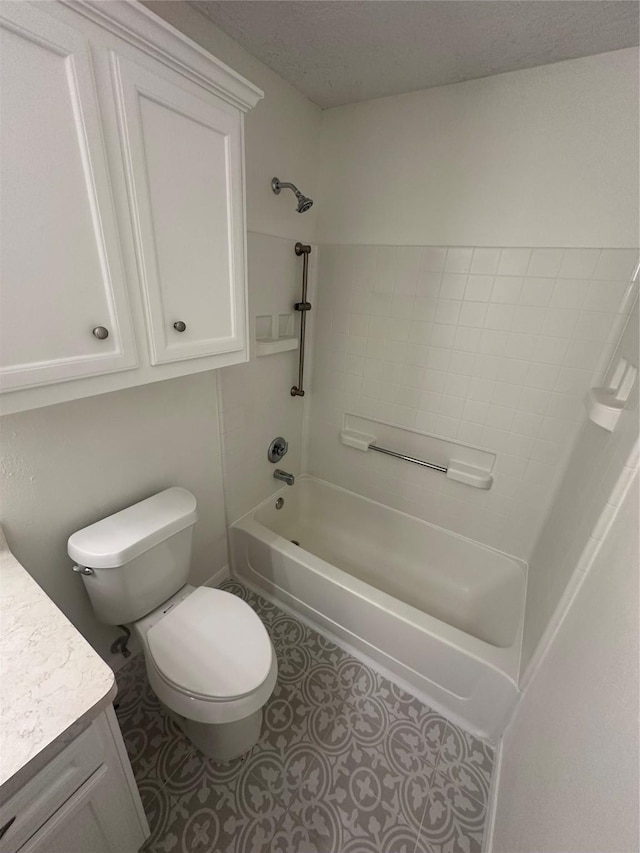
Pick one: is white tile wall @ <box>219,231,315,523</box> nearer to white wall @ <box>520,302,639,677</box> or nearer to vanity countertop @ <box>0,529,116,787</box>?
vanity countertop @ <box>0,529,116,787</box>

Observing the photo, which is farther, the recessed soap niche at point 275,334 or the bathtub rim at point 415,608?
the recessed soap niche at point 275,334

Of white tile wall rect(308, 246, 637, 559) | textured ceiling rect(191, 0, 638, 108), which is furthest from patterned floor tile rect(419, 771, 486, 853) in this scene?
textured ceiling rect(191, 0, 638, 108)

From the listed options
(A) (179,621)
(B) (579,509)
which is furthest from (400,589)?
(A) (179,621)

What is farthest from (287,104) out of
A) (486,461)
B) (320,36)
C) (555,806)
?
(555,806)

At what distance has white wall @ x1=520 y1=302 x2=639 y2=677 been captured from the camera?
88cm

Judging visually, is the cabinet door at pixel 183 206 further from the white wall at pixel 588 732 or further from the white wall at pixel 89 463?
the white wall at pixel 588 732

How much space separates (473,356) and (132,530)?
152cm

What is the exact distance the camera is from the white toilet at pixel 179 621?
3.24 ft

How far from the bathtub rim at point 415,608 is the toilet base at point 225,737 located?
52cm

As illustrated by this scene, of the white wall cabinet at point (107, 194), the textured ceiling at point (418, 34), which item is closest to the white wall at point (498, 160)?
the textured ceiling at point (418, 34)

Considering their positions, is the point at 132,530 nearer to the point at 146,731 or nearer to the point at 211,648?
the point at 211,648

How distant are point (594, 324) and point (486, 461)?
70 cm

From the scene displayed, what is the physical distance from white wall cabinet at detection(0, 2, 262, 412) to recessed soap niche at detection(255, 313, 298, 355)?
597 millimetres

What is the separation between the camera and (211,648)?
3.54 ft
